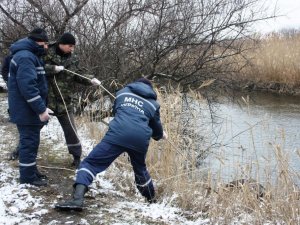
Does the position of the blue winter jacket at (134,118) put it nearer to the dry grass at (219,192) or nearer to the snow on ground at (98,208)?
the snow on ground at (98,208)

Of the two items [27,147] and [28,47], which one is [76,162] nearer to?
[27,147]

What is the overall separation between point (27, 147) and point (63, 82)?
1.03 metres

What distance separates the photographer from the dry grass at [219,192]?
400cm

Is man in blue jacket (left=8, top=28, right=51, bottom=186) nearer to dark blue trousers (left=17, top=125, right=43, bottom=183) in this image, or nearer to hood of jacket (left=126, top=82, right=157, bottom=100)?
dark blue trousers (left=17, top=125, right=43, bottom=183)

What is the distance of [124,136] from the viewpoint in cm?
404

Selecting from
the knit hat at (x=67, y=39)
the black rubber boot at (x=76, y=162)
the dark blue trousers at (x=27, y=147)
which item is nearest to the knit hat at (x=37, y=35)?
the knit hat at (x=67, y=39)

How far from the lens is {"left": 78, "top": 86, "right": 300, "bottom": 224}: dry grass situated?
4000 millimetres

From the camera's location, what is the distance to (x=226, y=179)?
18.4 feet

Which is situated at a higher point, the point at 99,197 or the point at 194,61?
the point at 194,61

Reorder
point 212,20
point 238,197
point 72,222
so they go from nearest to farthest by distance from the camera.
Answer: point 72,222 < point 238,197 < point 212,20

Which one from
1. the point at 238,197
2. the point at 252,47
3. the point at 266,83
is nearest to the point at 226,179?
the point at 238,197

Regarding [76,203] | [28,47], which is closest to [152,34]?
[28,47]

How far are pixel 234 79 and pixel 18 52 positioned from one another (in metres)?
6.32

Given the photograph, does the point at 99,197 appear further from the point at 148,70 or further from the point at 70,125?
the point at 148,70
